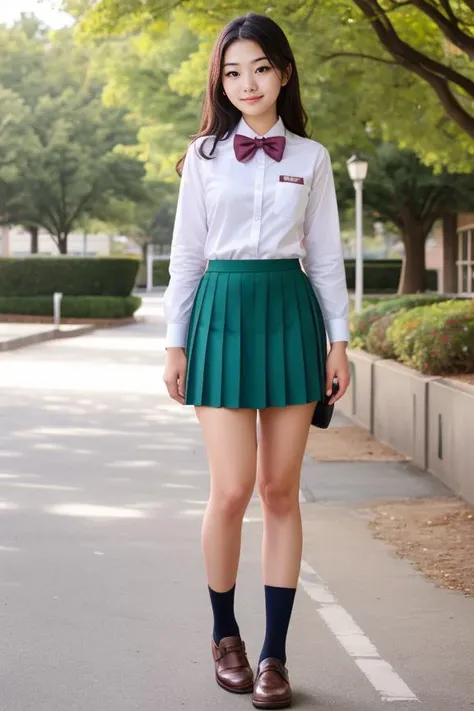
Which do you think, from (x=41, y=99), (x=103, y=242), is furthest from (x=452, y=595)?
(x=103, y=242)

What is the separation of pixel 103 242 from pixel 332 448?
4300 inches

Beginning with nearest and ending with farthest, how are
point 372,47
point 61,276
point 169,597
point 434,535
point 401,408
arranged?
point 169,597 < point 434,535 < point 401,408 < point 372,47 < point 61,276

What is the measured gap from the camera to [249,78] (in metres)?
4.75

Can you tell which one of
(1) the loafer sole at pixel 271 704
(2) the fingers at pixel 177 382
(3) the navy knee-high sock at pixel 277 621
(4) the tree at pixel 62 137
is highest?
(4) the tree at pixel 62 137

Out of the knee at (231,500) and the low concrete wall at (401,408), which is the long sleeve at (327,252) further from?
the low concrete wall at (401,408)

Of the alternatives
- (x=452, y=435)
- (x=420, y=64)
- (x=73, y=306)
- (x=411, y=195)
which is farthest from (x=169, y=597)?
(x=411, y=195)

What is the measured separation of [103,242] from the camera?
120125mm

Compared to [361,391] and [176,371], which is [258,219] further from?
[361,391]

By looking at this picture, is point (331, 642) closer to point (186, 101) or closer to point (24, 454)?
point (24, 454)

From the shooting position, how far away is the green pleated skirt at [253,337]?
4773 millimetres

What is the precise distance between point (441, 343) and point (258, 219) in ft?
22.0

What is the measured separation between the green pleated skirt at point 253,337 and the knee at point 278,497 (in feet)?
0.92

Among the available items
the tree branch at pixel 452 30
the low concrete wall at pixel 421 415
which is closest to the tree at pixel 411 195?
the tree branch at pixel 452 30

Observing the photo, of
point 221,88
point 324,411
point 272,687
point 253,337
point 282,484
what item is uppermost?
point 221,88
